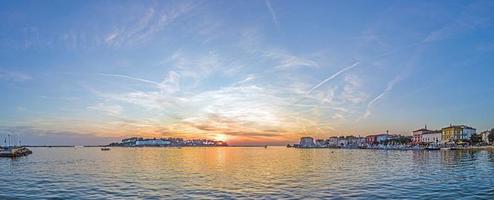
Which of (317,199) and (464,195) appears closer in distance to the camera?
(317,199)

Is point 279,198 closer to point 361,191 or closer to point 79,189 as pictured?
point 361,191

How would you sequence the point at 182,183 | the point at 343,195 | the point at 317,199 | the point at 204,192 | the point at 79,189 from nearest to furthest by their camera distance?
the point at 317,199 → the point at 343,195 → the point at 204,192 → the point at 79,189 → the point at 182,183

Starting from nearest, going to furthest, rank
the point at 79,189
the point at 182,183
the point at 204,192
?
the point at 204,192 < the point at 79,189 < the point at 182,183

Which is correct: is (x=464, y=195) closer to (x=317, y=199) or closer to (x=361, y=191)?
(x=361, y=191)

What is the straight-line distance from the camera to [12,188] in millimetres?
45625

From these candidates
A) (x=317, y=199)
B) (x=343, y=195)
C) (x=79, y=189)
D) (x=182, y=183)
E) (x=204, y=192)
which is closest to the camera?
(x=317, y=199)

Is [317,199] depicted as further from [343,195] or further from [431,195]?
[431,195]

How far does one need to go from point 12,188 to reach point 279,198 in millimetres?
32136

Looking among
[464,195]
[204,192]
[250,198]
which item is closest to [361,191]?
[464,195]

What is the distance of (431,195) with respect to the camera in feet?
122

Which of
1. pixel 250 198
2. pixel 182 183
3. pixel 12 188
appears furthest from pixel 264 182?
pixel 12 188

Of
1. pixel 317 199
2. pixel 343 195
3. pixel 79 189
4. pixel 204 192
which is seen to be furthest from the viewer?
pixel 79 189

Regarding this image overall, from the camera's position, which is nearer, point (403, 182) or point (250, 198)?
point (250, 198)

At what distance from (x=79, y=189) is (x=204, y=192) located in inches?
575
